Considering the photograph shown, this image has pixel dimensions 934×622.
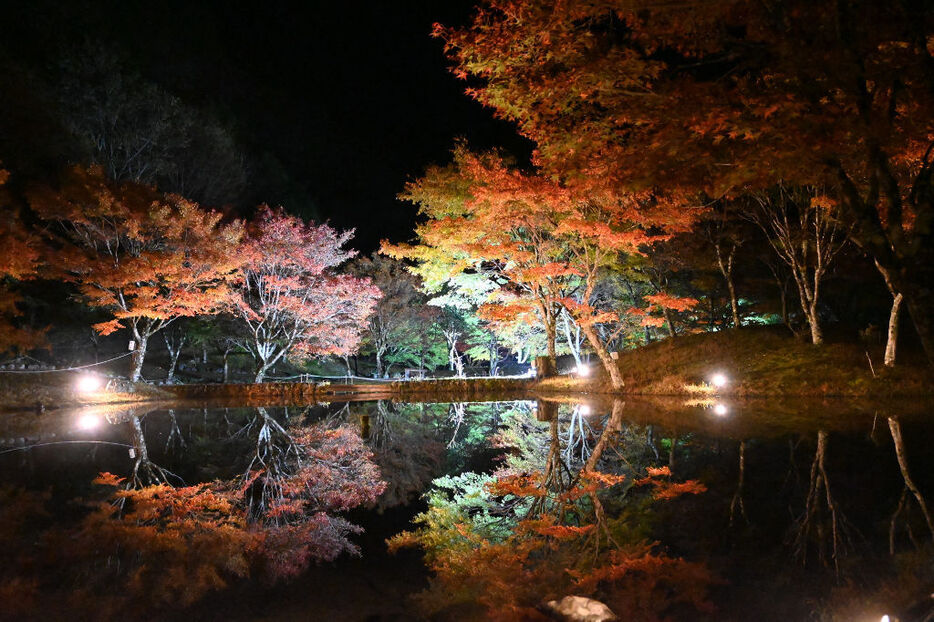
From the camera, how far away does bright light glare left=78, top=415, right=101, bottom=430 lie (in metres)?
11.3

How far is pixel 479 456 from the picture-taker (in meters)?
8.16

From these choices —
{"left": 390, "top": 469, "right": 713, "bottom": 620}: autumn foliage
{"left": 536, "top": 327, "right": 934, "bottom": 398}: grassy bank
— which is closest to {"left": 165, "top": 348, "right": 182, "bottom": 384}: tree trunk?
{"left": 536, "top": 327, "right": 934, "bottom": 398}: grassy bank

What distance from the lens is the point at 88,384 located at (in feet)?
51.9

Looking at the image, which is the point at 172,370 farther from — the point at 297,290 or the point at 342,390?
the point at 342,390

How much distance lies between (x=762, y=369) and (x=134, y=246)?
61.6 ft

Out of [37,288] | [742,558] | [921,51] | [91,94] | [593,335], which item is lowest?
[742,558]

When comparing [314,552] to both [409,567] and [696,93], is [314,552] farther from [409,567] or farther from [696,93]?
[696,93]

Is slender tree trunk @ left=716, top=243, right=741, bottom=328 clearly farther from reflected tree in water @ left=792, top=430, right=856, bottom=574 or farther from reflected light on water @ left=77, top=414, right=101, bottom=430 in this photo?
reflected light on water @ left=77, top=414, right=101, bottom=430

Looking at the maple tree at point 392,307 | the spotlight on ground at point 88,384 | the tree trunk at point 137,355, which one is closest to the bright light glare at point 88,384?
the spotlight on ground at point 88,384

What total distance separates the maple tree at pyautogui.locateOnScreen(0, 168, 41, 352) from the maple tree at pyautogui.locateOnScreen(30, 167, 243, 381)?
0.76 metres

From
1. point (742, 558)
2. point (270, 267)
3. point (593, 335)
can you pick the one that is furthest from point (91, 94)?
point (742, 558)

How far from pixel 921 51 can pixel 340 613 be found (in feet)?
20.7

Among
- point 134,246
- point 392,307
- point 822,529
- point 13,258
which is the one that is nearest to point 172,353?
point 134,246

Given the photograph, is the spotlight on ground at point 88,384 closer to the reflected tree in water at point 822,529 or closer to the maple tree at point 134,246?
the maple tree at point 134,246
